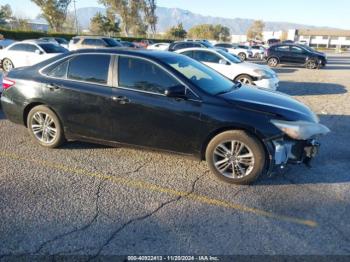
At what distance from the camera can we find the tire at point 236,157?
4.04 metres

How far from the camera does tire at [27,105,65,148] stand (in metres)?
5.13

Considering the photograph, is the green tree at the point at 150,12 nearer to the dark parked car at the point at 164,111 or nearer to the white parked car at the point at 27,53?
the white parked car at the point at 27,53

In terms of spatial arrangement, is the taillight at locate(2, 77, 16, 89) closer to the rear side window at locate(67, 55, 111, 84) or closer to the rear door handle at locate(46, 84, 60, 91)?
the rear door handle at locate(46, 84, 60, 91)

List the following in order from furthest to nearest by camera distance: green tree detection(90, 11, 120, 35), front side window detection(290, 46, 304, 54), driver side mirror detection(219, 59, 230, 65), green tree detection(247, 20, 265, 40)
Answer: green tree detection(247, 20, 265, 40), green tree detection(90, 11, 120, 35), front side window detection(290, 46, 304, 54), driver side mirror detection(219, 59, 230, 65)

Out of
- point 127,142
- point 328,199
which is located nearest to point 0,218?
point 127,142

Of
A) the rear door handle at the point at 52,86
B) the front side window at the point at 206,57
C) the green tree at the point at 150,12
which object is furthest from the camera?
the green tree at the point at 150,12

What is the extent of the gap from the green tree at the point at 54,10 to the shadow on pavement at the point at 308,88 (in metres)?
43.3

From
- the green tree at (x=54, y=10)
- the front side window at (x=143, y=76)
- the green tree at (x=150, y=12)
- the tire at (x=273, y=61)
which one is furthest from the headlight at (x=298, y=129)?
the green tree at (x=150, y=12)

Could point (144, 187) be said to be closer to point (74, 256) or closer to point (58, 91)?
point (74, 256)

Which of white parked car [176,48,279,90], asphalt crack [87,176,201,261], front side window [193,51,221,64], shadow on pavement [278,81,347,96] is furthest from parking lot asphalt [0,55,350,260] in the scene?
shadow on pavement [278,81,347,96]

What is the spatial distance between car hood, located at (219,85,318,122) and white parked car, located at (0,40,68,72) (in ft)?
37.4

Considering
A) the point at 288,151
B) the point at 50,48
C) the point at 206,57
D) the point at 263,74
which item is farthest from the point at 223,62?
the point at 50,48

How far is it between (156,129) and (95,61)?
1.41 m

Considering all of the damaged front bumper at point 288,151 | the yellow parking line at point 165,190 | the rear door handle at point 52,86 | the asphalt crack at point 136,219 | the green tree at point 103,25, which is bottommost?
the asphalt crack at point 136,219
